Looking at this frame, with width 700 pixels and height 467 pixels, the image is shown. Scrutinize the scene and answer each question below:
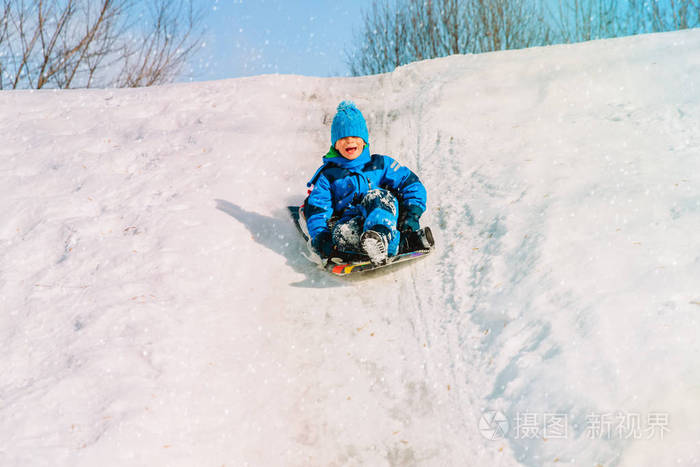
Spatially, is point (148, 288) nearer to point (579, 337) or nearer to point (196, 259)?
point (196, 259)

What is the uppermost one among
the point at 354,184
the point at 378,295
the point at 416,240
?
the point at 354,184

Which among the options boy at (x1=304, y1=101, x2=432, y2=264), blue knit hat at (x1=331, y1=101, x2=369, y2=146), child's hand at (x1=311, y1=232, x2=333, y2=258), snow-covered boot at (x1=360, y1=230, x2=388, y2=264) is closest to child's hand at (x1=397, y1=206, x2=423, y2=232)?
boy at (x1=304, y1=101, x2=432, y2=264)

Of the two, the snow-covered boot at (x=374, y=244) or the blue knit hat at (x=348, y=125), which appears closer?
the snow-covered boot at (x=374, y=244)

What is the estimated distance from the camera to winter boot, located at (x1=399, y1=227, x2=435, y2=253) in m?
3.31

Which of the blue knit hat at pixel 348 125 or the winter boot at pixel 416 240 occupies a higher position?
the blue knit hat at pixel 348 125

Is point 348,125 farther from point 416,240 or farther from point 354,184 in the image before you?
point 416,240

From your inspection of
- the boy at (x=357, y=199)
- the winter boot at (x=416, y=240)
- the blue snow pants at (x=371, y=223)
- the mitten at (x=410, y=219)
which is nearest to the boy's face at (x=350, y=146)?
→ the boy at (x=357, y=199)

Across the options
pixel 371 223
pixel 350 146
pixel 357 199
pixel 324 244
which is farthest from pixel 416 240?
pixel 350 146

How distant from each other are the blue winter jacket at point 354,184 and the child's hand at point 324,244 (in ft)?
0.53

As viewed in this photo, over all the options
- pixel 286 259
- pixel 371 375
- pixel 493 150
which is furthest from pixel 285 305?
pixel 493 150

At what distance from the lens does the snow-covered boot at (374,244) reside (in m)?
2.98

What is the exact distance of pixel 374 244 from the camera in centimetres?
298

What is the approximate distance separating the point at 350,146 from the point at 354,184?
0.91 feet

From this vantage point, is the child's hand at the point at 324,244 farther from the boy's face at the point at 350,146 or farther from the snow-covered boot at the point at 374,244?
the boy's face at the point at 350,146
